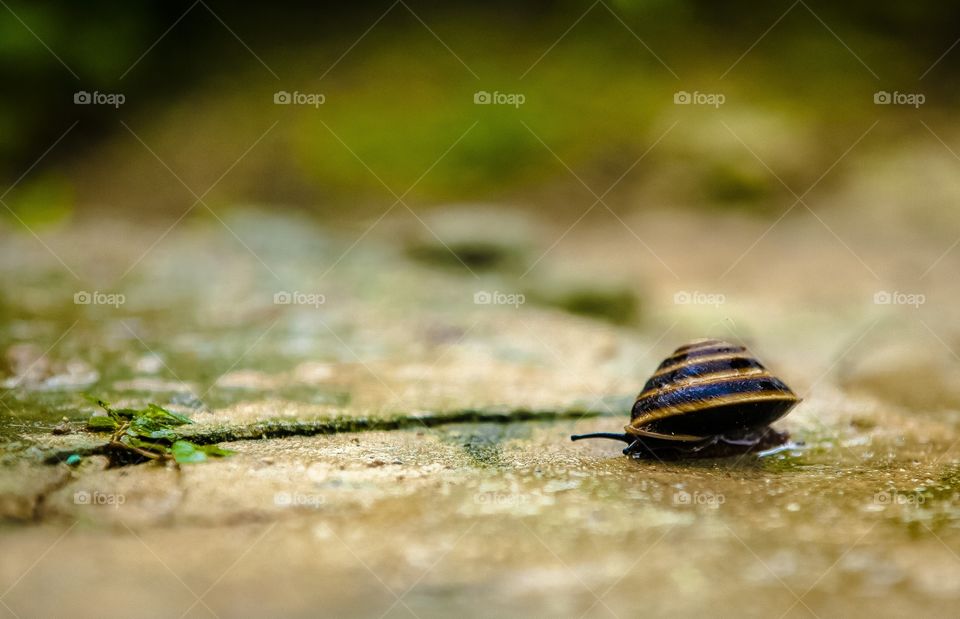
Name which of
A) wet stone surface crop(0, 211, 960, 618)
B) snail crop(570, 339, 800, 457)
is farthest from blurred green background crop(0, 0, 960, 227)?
snail crop(570, 339, 800, 457)

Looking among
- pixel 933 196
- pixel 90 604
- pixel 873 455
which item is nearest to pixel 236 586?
pixel 90 604

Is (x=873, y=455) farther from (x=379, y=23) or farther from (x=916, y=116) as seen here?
(x=379, y=23)

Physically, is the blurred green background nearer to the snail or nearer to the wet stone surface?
the wet stone surface

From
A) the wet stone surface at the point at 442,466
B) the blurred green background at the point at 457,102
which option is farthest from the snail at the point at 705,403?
the blurred green background at the point at 457,102

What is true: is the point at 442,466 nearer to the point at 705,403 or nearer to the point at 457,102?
the point at 705,403

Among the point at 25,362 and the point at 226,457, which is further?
the point at 25,362

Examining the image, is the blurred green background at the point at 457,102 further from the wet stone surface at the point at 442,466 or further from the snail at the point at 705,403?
the snail at the point at 705,403
